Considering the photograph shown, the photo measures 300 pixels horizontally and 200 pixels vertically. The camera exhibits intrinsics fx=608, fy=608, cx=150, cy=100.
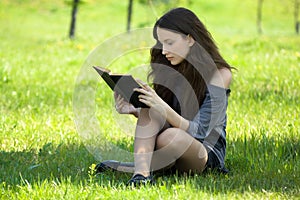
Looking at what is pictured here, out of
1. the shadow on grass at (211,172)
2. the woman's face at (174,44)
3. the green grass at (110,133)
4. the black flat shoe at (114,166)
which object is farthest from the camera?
the black flat shoe at (114,166)

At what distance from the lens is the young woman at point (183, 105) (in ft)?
12.9

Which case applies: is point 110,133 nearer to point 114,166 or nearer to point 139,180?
point 114,166

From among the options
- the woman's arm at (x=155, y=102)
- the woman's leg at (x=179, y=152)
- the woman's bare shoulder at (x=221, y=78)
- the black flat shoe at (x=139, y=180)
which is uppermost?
the woman's bare shoulder at (x=221, y=78)

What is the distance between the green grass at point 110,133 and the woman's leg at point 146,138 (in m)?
0.15

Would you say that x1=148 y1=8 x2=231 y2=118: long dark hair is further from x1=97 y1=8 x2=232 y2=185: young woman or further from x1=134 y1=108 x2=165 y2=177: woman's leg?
x1=134 y1=108 x2=165 y2=177: woman's leg

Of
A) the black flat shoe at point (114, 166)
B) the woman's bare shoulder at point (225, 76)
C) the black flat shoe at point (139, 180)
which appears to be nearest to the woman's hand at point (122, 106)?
A: the black flat shoe at point (114, 166)

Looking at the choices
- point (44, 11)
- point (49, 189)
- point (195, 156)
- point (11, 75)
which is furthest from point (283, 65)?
point (44, 11)

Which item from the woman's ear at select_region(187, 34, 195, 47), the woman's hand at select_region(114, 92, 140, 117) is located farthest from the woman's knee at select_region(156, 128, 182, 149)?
the woman's ear at select_region(187, 34, 195, 47)

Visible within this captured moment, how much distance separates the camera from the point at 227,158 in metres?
4.57

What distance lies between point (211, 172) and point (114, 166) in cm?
69

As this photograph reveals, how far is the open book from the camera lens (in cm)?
381

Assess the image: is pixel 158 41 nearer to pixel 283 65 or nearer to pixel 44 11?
pixel 283 65

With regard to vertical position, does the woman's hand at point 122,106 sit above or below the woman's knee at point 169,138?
above

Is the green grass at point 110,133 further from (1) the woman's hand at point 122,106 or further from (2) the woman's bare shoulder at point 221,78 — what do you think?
(2) the woman's bare shoulder at point 221,78
